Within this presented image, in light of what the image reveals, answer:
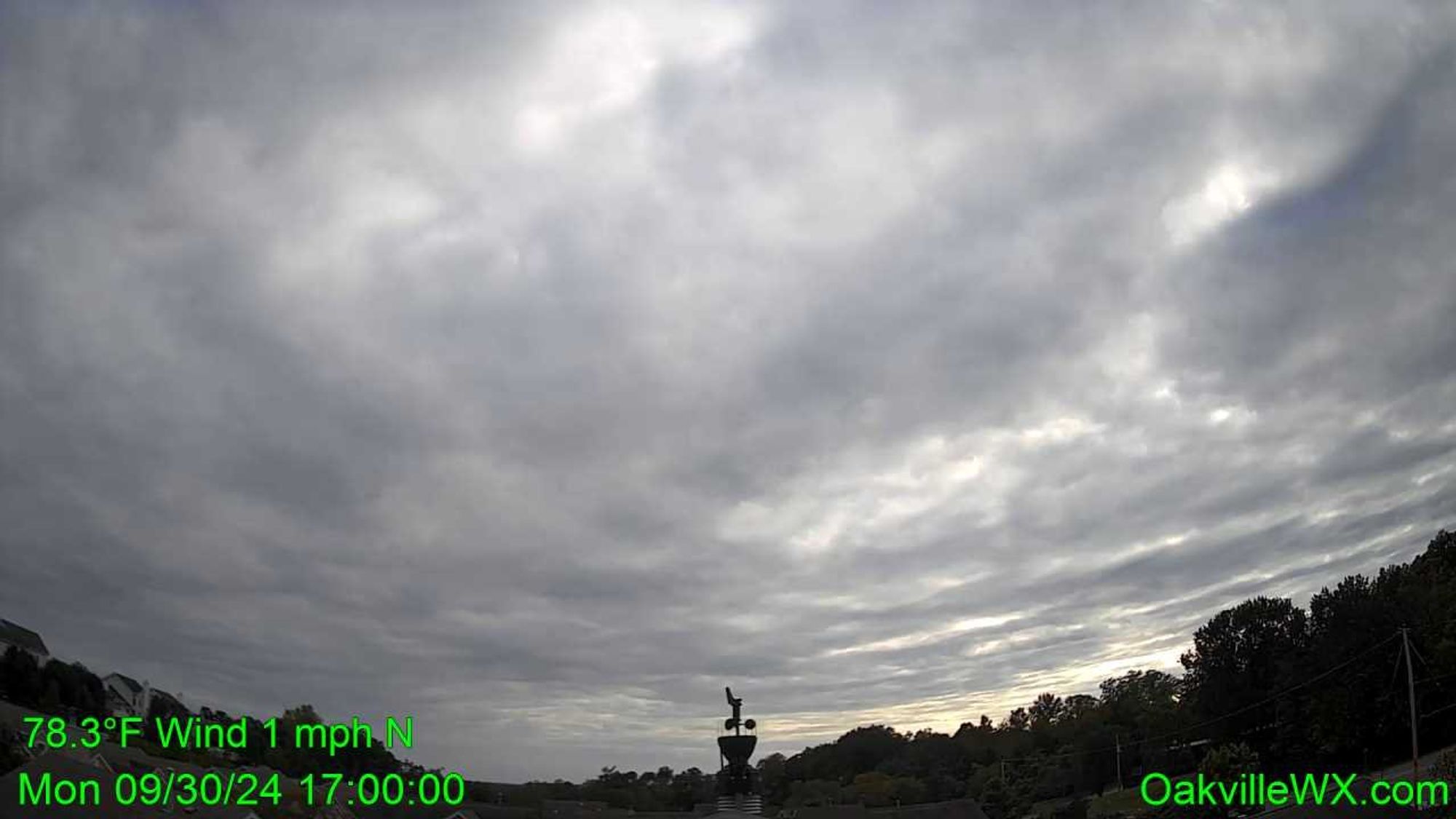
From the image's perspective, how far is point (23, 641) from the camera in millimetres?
45500

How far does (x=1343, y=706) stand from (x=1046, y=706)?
64785mm

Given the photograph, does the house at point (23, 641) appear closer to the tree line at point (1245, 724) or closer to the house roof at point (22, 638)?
the house roof at point (22, 638)

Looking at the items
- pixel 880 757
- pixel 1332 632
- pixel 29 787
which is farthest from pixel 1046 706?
pixel 29 787

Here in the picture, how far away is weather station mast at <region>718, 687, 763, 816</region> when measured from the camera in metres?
21.0

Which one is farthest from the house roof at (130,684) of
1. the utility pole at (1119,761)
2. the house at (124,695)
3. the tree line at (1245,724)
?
the utility pole at (1119,761)

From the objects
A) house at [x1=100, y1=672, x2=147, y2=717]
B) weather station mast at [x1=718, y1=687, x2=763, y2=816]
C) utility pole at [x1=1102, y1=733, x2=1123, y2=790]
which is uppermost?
house at [x1=100, y1=672, x2=147, y2=717]

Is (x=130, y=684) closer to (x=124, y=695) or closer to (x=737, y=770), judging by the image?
(x=124, y=695)

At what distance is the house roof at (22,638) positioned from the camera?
4366 centimetres

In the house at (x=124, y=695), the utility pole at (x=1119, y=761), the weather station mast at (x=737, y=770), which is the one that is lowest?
the utility pole at (x=1119, y=761)

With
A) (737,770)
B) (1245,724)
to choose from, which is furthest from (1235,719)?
(737,770)

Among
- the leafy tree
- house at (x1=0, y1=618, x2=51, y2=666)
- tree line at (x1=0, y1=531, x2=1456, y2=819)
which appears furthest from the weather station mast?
the leafy tree

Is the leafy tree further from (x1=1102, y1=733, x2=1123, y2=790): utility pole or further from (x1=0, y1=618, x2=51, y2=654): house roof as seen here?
(x1=0, y1=618, x2=51, y2=654): house roof

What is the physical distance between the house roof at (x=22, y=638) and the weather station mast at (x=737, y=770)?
3610cm

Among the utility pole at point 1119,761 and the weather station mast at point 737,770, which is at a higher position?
the weather station mast at point 737,770
